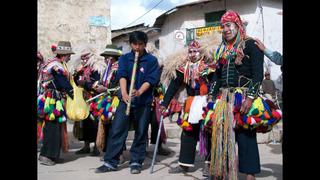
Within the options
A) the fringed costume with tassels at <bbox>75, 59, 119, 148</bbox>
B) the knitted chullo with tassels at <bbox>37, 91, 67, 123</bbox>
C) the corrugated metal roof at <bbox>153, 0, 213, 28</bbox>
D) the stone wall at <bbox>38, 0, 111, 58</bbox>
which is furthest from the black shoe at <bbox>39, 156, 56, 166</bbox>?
the corrugated metal roof at <bbox>153, 0, 213, 28</bbox>

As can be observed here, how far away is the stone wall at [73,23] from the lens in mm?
13750

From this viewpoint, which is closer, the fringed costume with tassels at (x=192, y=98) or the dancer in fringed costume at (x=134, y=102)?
the fringed costume with tassels at (x=192, y=98)

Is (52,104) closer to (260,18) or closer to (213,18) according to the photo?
(260,18)

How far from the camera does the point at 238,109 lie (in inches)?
168

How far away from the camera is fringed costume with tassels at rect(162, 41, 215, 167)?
5.06m

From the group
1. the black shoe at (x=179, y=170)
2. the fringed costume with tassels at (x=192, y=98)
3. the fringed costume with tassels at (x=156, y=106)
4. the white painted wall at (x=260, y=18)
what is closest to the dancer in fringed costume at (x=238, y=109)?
the fringed costume with tassels at (x=192, y=98)

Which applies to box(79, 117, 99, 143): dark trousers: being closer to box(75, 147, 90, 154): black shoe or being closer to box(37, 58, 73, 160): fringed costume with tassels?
box(75, 147, 90, 154): black shoe

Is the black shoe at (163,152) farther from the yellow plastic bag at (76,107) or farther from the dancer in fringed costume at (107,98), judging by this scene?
the yellow plastic bag at (76,107)

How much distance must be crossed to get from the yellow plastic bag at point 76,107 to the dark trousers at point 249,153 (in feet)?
9.33

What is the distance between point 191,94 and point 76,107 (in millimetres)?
1971

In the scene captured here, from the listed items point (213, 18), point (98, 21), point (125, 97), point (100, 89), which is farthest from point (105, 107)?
point (213, 18)

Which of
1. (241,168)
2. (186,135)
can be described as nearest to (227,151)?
(241,168)
